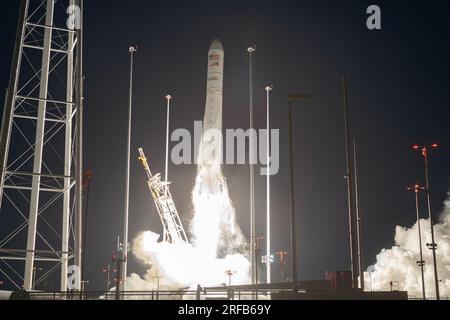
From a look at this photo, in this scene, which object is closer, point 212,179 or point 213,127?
point 213,127

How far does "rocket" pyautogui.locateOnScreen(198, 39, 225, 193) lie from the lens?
236 ft

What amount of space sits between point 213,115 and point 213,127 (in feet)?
4.72

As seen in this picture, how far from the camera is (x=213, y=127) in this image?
71.9 meters

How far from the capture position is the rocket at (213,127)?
7188cm

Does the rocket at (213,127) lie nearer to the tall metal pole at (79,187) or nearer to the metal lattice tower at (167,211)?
the metal lattice tower at (167,211)

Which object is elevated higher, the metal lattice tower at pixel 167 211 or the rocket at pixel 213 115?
the rocket at pixel 213 115

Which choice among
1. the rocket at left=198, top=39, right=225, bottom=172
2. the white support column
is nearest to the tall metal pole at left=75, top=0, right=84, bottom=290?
the white support column

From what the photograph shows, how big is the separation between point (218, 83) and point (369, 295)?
50066 mm

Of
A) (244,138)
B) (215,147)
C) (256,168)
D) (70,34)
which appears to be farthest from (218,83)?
(70,34)

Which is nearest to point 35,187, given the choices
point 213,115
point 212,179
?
point 213,115

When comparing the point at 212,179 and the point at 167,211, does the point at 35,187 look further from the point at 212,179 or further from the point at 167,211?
the point at 212,179

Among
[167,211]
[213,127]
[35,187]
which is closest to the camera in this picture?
[35,187]

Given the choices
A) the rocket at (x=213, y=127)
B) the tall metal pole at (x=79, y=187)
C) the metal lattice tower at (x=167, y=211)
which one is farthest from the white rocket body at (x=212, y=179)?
the tall metal pole at (x=79, y=187)
